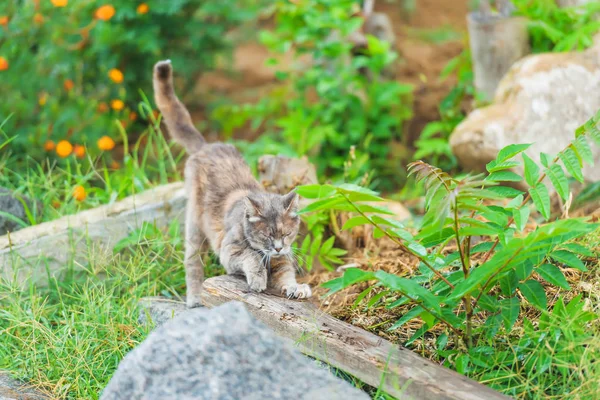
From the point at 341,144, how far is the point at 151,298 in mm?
3269

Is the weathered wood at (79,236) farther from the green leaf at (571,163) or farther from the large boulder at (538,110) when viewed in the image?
the green leaf at (571,163)

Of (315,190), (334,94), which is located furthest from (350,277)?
(334,94)

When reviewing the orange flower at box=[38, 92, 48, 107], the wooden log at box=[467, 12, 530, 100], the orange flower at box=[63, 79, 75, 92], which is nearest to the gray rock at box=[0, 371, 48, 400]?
the orange flower at box=[38, 92, 48, 107]

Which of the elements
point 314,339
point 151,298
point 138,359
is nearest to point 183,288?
point 151,298

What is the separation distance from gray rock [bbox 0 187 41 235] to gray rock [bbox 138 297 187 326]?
4.58 feet

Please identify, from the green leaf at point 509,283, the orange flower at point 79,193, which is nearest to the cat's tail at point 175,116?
the orange flower at point 79,193

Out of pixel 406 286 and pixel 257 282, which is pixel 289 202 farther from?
pixel 406 286

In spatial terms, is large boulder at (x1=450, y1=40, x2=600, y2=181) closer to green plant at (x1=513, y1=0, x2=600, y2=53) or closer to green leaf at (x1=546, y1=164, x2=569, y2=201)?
green plant at (x1=513, y1=0, x2=600, y2=53)

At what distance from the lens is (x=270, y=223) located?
4.18 m

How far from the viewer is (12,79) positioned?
268 inches

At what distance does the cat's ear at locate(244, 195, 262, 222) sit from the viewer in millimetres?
4188

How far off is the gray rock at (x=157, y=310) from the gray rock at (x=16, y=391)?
71 centimetres

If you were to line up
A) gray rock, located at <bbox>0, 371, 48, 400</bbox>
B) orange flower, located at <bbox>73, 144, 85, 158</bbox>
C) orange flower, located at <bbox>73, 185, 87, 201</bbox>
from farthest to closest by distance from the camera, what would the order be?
orange flower, located at <bbox>73, 144, 85, 158</bbox>
orange flower, located at <bbox>73, 185, 87, 201</bbox>
gray rock, located at <bbox>0, 371, 48, 400</bbox>

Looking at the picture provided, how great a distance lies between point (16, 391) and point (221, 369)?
1560 millimetres
